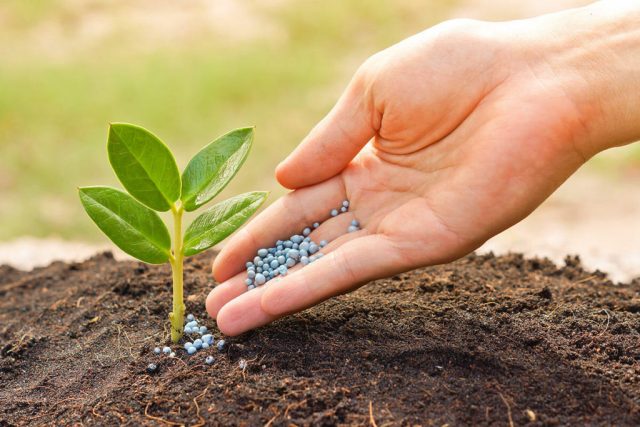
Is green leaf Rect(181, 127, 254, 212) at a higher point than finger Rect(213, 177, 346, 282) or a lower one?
higher

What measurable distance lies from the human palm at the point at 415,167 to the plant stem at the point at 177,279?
0.10m

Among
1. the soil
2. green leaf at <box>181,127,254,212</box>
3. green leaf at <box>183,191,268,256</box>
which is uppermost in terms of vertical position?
green leaf at <box>181,127,254,212</box>

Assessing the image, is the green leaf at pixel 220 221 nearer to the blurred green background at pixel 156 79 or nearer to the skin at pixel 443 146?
the skin at pixel 443 146

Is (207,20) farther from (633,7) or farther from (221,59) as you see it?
(633,7)

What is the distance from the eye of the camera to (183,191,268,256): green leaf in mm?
1537

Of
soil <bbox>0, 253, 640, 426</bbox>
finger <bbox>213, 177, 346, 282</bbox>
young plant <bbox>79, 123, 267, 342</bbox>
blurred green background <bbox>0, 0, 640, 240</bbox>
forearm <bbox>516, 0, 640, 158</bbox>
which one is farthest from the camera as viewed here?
blurred green background <bbox>0, 0, 640, 240</bbox>

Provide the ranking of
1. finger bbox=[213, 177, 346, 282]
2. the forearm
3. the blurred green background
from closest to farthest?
the forearm, finger bbox=[213, 177, 346, 282], the blurred green background

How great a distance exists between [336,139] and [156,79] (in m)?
2.61

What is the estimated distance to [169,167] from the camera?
149 centimetres

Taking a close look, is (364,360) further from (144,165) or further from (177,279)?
(144,165)

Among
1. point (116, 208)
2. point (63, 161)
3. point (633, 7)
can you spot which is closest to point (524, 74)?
point (633, 7)

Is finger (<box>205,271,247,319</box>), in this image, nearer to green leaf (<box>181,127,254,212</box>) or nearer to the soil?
the soil

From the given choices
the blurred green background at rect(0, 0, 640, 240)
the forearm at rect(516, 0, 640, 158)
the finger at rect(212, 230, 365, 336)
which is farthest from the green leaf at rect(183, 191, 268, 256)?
the blurred green background at rect(0, 0, 640, 240)

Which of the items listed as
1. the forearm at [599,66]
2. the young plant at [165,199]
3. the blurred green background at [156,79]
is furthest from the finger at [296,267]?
the blurred green background at [156,79]
